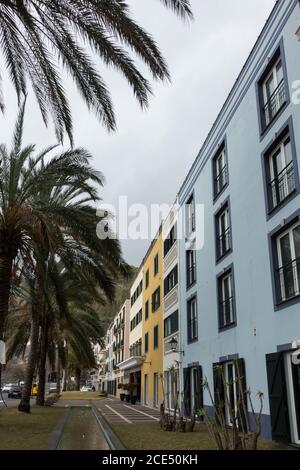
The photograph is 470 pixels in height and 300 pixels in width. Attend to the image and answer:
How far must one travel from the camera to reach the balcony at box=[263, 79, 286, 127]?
45.5 feet

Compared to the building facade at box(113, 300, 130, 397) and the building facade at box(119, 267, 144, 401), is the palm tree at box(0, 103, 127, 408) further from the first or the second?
the building facade at box(113, 300, 130, 397)

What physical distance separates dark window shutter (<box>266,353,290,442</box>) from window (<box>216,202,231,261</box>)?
19.6 feet

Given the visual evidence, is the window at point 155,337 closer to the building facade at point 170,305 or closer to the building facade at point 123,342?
A: the building facade at point 170,305

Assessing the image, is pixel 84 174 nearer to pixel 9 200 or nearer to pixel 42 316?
pixel 9 200

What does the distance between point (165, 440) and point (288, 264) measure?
613cm

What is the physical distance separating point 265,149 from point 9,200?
8.46 meters

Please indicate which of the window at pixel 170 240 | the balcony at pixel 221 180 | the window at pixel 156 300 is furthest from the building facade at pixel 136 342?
the balcony at pixel 221 180

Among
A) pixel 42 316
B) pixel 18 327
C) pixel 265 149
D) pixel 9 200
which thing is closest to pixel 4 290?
pixel 9 200

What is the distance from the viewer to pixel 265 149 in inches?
571

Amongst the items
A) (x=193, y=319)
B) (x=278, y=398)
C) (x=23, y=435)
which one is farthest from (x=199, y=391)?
(x=23, y=435)

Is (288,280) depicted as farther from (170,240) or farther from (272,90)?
(170,240)

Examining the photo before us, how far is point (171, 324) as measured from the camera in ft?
90.6

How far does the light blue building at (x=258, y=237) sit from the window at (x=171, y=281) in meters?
5.73
